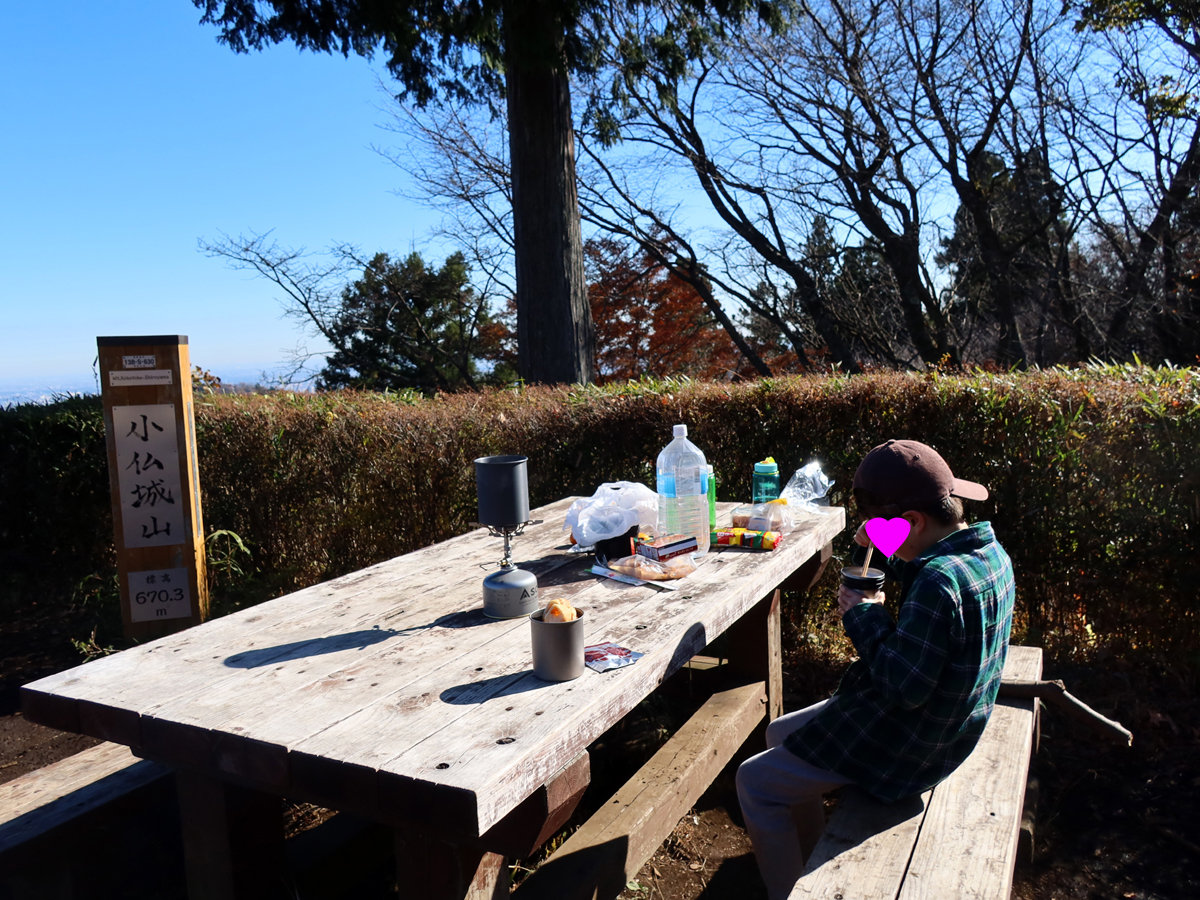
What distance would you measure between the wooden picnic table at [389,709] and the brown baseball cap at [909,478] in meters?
0.61

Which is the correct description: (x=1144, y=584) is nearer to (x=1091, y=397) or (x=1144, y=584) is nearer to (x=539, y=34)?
(x=1091, y=397)

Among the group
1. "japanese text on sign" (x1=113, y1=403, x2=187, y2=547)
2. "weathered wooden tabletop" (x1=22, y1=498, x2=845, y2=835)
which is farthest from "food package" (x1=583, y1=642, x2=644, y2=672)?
"japanese text on sign" (x1=113, y1=403, x2=187, y2=547)

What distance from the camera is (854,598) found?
2.01m

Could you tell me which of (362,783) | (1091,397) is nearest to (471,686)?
(362,783)

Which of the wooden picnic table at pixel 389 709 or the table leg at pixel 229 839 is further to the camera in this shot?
the table leg at pixel 229 839

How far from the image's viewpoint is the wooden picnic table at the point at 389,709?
4.86ft

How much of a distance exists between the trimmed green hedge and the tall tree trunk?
200cm

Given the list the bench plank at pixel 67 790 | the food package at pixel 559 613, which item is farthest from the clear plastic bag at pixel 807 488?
the bench plank at pixel 67 790

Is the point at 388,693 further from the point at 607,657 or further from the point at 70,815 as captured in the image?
the point at 70,815

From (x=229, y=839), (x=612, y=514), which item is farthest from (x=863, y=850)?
(x=229, y=839)

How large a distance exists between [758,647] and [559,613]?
170 cm

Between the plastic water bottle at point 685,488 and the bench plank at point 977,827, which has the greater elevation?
the plastic water bottle at point 685,488

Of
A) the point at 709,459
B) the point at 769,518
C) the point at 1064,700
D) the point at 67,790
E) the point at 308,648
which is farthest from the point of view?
the point at 709,459

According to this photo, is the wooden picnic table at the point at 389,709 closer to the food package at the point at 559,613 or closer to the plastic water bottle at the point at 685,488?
the food package at the point at 559,613
